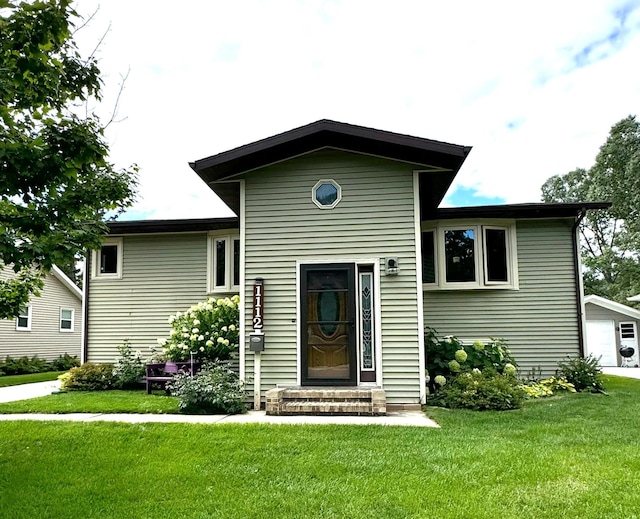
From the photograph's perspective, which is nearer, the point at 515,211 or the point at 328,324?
the point at 328,324

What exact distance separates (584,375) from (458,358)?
2.45 m

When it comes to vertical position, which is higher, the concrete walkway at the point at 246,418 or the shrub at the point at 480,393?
the shrub at the point at 480,393

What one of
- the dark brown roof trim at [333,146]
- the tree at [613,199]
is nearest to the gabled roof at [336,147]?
the dark brown roof trim at [333,146]

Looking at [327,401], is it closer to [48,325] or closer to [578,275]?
[578,275]

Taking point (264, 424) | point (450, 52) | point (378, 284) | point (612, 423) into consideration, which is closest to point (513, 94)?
point (450, 52)

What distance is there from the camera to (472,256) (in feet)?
29.7

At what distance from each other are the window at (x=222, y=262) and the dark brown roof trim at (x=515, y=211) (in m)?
3.87

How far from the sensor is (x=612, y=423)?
5.56 m

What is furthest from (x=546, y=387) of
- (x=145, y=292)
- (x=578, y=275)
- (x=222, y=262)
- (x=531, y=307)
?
(x=145, y=292)

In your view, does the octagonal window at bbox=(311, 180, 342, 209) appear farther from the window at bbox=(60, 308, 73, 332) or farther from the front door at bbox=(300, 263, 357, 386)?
the window at bbox=(60, 308, 73, 332)

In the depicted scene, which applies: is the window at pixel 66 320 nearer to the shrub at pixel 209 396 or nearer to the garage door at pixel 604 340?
the shrub at pixel 209 396

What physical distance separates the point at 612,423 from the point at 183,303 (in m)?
7.52

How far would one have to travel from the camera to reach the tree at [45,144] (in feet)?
11.5

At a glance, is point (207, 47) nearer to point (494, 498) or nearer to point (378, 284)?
point (378, 284)
